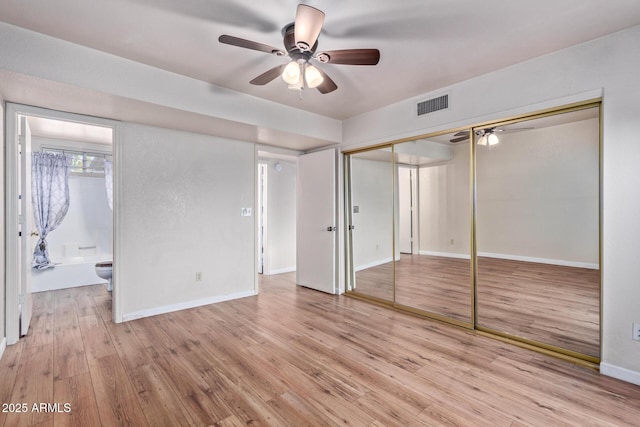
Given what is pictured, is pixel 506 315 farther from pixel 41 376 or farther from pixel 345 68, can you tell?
pixel 41 376

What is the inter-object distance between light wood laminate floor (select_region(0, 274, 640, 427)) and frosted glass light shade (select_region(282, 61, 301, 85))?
7.07 ft

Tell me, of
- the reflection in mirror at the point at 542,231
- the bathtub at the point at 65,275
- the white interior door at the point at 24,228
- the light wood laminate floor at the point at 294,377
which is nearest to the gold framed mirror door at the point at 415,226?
the reflection in mirror at the point at 542,231

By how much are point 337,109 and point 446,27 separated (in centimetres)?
190

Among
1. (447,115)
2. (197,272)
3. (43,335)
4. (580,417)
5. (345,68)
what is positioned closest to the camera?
(580,417)

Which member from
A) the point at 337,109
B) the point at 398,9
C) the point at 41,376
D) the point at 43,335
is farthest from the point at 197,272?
the point at 398,9

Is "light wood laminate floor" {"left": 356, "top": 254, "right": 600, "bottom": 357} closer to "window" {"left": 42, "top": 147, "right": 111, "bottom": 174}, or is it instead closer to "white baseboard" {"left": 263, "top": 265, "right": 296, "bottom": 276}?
"white baseboard" {"left": 263, "top": 265, "right": 296, "bottom": 276}

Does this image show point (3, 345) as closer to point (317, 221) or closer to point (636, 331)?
point (317, 221)

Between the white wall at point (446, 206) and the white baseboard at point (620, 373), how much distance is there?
134 cm

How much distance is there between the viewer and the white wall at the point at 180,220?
3373 mm

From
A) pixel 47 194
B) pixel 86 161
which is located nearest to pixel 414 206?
pixel 86 161

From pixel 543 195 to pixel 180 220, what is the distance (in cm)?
400

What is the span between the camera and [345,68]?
275 cm

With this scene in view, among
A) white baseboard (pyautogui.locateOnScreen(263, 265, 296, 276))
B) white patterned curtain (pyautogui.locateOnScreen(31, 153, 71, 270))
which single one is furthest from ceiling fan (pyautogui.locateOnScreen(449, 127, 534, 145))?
white patterned curtain (pyautogui.locateOnScreen(31, 153, 71, 270))

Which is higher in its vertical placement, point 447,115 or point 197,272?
point 447,115
